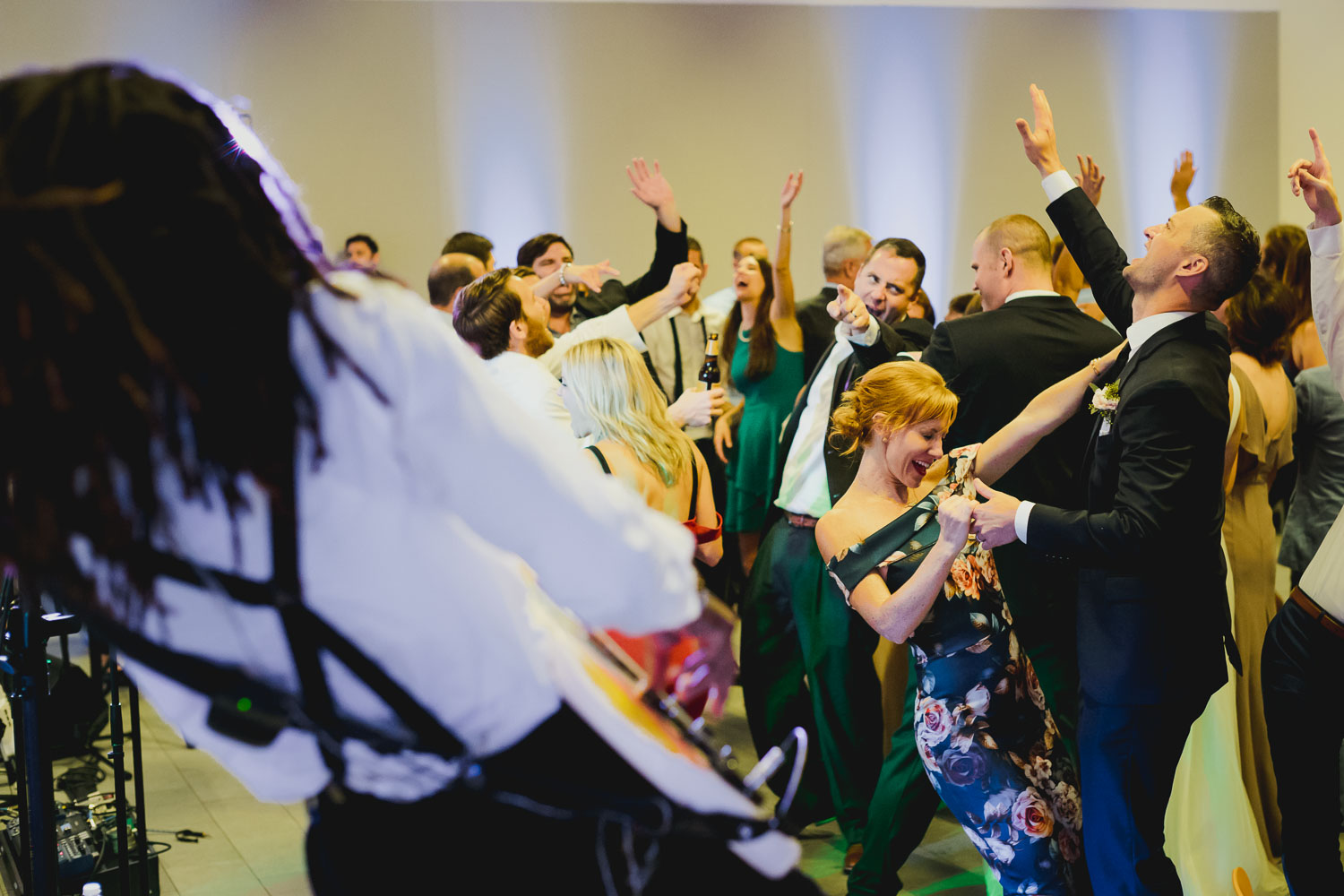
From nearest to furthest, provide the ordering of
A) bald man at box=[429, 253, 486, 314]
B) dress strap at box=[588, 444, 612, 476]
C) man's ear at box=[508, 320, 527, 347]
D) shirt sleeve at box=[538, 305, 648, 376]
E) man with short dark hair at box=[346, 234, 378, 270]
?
dress strap at box=[588, 444, 612, 476] < man's ear at box=[508, 320, 527, 347] < shirt sleeve at box=[538, 305, 648, 376] < bald man at box=[429, 253, 486, 314] < man with short dark hair at box=[346, 234, 378, 270]

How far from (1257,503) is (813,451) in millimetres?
1227

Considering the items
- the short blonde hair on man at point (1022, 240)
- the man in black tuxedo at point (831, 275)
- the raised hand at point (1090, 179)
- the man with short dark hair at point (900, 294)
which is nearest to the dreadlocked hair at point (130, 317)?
the short blonde hair on man at point (1022, 240)

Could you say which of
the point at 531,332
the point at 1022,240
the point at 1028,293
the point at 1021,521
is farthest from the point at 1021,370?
the point at 531,332

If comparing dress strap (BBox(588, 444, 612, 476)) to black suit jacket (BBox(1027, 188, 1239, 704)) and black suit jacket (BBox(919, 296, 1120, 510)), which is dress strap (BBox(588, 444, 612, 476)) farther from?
black suit jacket (BBox(1027, 188, 1239, 704))

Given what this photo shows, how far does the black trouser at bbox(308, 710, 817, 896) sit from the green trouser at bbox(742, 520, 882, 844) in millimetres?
2322

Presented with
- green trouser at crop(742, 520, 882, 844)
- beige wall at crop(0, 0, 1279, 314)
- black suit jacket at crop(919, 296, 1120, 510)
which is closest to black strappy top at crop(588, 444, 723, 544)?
green trouser at crop(742, 520, 882, 844)

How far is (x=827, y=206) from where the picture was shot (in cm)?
850

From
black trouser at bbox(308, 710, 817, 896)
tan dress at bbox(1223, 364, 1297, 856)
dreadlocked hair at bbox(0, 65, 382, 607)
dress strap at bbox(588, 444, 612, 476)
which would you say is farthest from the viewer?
tan dress at bbox(1223, 364, 1297, 856)

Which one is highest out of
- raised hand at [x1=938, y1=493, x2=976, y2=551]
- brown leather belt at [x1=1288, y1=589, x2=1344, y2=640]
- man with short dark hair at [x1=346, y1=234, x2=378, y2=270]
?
man with short dark hair at [x1=346, y1=234, x2=378, y2=270]

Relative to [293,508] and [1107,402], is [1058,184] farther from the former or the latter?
[293,508]

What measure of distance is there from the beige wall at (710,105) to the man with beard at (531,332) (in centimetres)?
429

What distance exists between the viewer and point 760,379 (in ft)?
15.9

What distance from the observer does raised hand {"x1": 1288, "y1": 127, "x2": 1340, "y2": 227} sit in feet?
7.62

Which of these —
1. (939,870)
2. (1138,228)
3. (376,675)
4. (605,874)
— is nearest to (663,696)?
(605,874)
